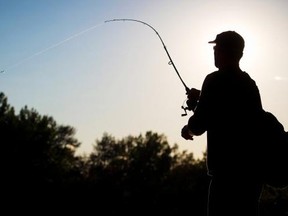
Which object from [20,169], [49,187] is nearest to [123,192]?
[49,187]

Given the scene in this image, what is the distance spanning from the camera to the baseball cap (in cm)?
405

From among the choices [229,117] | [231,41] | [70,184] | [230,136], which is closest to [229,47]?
[231,41]

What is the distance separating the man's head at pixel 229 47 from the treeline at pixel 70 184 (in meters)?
28.6

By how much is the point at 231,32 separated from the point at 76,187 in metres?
46.4

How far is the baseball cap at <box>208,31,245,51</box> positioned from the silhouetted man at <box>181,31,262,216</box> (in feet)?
0.74

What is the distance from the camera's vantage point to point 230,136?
3.68m

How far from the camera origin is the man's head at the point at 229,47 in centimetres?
405

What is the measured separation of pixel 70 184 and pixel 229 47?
45271mm

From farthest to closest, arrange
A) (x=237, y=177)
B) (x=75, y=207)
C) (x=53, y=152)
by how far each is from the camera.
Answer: (x=75, y=207), (x=53, y=152), (x=237, y=177)

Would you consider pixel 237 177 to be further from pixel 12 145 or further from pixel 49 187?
pixel 49 187

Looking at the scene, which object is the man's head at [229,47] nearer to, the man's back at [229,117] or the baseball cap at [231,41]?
the baseball cap at [231,41]

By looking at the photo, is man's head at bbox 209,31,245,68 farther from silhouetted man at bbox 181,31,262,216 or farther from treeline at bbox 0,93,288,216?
treeline at bbox 0,93,288,216

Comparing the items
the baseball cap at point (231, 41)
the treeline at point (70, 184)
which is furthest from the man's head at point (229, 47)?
the treeline at point (70, 184)

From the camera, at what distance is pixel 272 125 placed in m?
3.67
